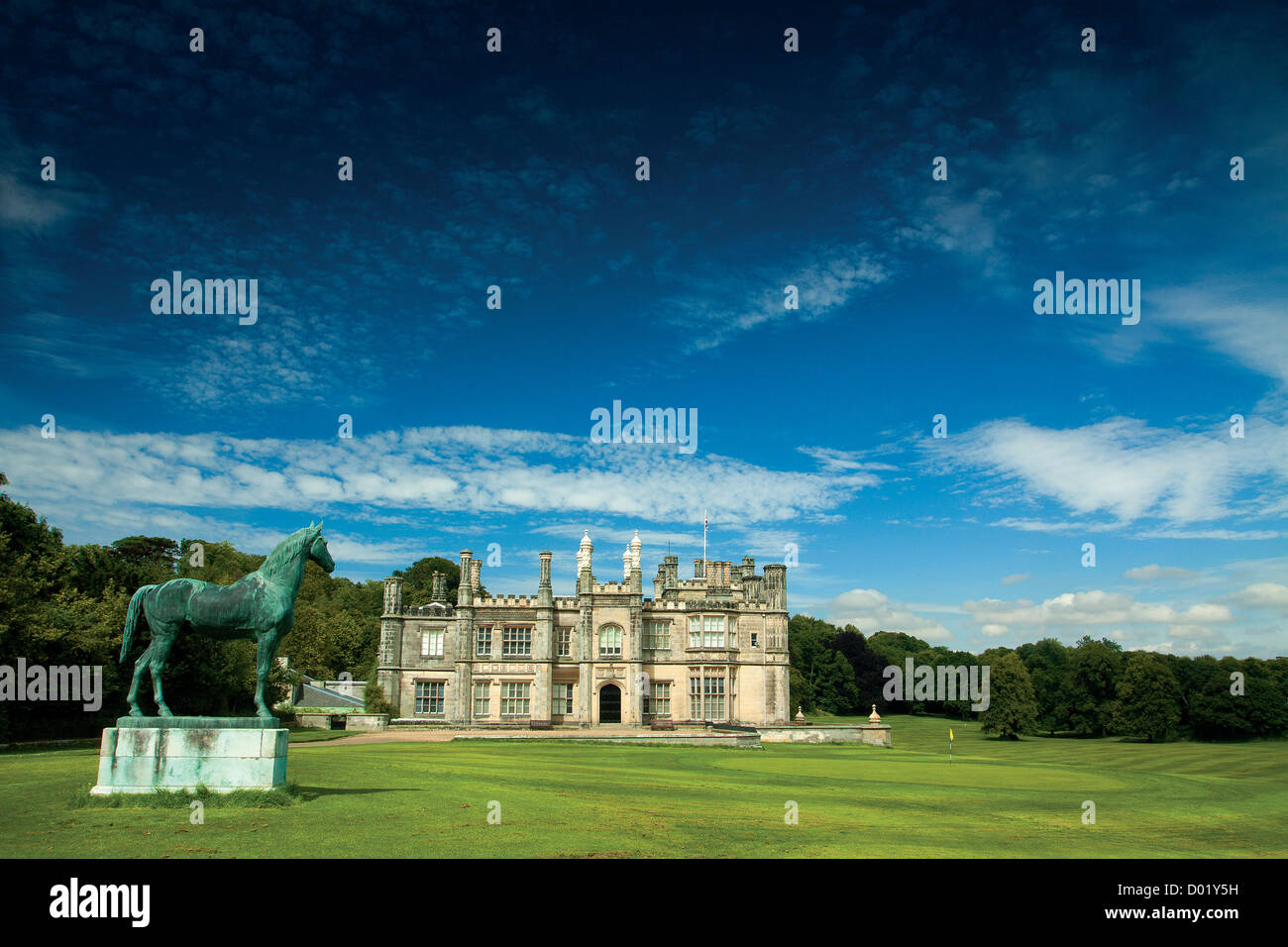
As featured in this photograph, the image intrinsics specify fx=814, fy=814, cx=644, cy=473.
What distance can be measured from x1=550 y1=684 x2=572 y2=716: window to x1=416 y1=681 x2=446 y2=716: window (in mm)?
7757

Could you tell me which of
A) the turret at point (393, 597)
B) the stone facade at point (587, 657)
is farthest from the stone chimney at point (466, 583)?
the turret at point (393, 597)

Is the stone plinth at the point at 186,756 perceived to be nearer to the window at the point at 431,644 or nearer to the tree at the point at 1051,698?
the window at the point at 431,644

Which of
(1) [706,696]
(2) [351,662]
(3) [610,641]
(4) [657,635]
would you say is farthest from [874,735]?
(2) [351,662]

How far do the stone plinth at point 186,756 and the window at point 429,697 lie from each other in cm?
4175

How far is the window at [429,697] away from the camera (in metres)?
54.9

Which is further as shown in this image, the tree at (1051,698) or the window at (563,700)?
the tree at (1051,698)

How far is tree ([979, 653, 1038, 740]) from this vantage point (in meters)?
62.6

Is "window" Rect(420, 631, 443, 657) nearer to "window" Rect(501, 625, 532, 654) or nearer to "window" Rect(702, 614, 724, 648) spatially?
"window" Rect(501, 625, 532, 654)

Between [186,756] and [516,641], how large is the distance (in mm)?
41058

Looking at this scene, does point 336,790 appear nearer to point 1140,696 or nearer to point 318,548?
point 318,548

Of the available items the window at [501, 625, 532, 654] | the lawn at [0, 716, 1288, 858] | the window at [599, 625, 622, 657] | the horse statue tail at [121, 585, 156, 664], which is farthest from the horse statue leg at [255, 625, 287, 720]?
the window at [501, 625, 532, 654]

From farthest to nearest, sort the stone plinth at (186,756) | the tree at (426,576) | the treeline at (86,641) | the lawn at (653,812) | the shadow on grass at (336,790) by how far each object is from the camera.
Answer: the tree at (426,576)
the treeline at (86,641)
the shadow on grass at (336,790)
the stone plinth at (186,756)
the lawn at (653,812)

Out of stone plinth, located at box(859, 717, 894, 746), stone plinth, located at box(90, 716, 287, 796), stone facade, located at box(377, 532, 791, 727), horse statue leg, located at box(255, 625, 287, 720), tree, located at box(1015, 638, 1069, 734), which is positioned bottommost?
tree, located at box(1015, 638, 1069, 734)
